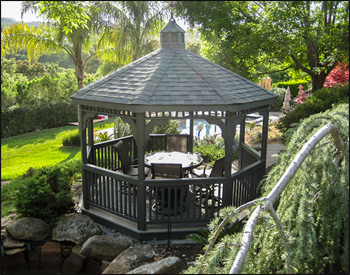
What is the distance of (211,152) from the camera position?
11117mm

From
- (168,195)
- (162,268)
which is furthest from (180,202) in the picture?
(162,268)

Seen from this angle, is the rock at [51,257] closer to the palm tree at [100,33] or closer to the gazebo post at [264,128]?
the gazebo post at [264,128]

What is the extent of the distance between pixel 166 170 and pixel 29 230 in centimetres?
268

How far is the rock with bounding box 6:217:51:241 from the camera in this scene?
A: 6.43 meters

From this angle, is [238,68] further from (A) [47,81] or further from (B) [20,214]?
(A) [47,81]

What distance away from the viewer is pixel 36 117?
62.5 feet

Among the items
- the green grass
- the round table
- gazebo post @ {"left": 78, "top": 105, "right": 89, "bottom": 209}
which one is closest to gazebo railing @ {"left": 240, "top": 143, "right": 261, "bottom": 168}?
the round table

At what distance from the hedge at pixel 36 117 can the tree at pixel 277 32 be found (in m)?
9.91

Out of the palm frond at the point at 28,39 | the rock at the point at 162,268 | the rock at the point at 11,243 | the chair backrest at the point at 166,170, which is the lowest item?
the rock at the point at 11,243

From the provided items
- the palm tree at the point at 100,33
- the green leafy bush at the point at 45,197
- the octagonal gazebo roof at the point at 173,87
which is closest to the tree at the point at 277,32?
the octagonal gazebo roof at the point at 173,87

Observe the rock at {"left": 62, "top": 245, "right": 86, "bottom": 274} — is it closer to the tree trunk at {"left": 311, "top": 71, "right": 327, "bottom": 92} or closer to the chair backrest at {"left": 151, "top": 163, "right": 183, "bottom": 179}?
the chair backrest at {"left": 151, "top": 163, "right": 183, "bottom": 179}

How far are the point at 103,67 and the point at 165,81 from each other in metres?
34.7

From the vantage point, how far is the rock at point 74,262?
242 inches

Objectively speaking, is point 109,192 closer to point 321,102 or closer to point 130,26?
point 321,102
